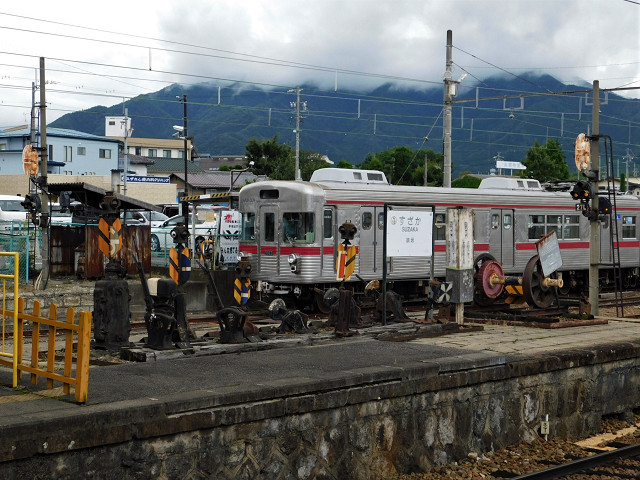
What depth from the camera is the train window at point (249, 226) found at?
2241cm

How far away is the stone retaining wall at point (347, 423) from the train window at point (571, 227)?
44.7 ft

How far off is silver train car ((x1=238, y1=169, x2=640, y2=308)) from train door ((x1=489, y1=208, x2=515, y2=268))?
3 centimetres

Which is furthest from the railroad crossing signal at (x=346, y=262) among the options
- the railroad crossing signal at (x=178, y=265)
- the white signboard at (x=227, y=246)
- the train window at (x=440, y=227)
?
the white signboard at (x=227, y=246)

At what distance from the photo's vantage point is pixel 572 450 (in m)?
11.4

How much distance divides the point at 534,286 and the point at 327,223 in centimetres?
544

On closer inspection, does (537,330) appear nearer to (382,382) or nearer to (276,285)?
(382,382)

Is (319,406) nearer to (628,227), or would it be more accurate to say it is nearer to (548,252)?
(548,252)

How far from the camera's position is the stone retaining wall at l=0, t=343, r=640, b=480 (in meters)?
7.14

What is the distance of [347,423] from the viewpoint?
30.1 ft

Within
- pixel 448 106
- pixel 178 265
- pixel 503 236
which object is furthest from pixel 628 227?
pixel 178 265

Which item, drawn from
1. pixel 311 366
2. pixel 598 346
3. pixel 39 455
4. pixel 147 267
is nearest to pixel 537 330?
pixel 598 346

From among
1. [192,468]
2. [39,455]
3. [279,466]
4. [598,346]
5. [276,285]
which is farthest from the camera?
[276,285]

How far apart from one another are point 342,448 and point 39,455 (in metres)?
3.39

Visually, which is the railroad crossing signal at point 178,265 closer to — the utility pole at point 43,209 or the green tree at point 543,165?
the utility pole at point 43,209
